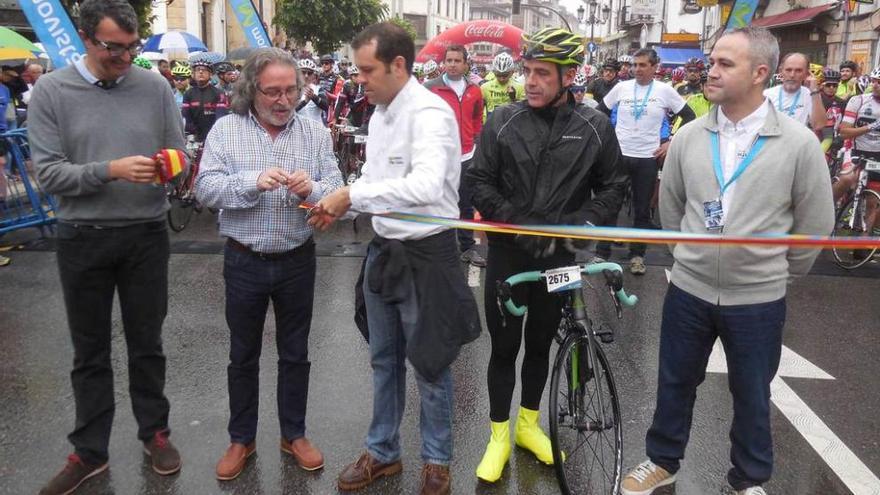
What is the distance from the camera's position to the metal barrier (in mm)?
8031

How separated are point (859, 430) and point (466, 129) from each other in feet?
15.6

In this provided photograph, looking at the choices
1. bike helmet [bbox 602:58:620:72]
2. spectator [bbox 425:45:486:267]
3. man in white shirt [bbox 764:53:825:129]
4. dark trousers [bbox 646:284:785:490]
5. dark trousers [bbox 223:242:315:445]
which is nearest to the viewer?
dark trousers [bbox 646:284:785:490]

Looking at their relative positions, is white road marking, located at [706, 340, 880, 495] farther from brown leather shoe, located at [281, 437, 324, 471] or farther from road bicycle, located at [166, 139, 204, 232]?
road bicycle, located at [166, 139, 204, 232]

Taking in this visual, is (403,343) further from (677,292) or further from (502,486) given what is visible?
(677,292)

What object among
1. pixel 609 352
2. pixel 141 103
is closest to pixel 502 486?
pixel 609 352

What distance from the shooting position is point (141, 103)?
3324 millimetres

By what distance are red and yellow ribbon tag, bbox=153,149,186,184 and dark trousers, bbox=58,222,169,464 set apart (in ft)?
1.15

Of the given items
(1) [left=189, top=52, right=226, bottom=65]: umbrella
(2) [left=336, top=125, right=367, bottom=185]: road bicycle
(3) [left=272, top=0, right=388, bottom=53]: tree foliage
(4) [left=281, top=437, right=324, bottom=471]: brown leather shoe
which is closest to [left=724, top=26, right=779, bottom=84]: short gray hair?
(4) [left=281, top=437, right=324, bottom=471]: brown leather shoe

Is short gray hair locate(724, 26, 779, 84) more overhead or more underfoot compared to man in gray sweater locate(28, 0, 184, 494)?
more overhead

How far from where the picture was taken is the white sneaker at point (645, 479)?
3406 mm

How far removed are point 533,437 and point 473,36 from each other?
48.7ft

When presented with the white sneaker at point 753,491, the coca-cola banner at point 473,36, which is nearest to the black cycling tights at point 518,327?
the white sneaker at point 753,491

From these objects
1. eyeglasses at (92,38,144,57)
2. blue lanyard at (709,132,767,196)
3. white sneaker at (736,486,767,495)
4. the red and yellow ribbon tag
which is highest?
eyeglasses at (92,38,144,57)

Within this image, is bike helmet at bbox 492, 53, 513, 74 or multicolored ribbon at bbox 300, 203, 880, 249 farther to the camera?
bike helmet at bbox 492, 53, 513, 74
